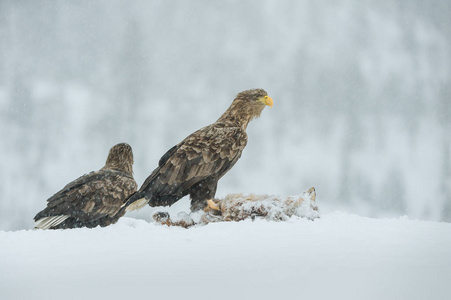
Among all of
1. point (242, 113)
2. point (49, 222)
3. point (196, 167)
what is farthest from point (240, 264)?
point (49, 222)

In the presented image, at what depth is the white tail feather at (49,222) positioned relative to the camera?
5.88 metres

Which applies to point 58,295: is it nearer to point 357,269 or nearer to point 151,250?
point 151,250

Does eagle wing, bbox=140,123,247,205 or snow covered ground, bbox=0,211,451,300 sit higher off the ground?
eagle wing, bbox=140,123,247,205

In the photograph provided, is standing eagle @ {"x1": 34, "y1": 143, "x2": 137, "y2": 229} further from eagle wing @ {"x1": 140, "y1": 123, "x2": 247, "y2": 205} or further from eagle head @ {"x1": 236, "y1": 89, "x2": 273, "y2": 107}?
eagle head @ {"x1": 236, "y1": 89, "x2": 273, "y2": 107}

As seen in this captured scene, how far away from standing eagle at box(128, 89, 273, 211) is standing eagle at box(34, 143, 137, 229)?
571mm

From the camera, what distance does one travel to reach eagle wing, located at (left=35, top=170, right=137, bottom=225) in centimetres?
610

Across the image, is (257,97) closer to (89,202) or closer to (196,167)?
(196,167)

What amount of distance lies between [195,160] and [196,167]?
0.08 m

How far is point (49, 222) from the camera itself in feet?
19.5

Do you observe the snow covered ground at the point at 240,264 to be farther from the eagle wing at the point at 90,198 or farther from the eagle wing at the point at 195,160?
the eagle wing at the point at 90,198

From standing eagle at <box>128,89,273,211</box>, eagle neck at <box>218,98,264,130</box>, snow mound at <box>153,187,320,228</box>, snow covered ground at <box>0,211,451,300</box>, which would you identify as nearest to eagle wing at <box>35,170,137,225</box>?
standing eagle at <box>128,89,273,211</box>

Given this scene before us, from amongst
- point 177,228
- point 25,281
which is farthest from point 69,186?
point 25,281

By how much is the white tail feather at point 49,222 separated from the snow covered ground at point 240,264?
1.80 metres

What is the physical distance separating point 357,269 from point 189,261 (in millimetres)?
1200
